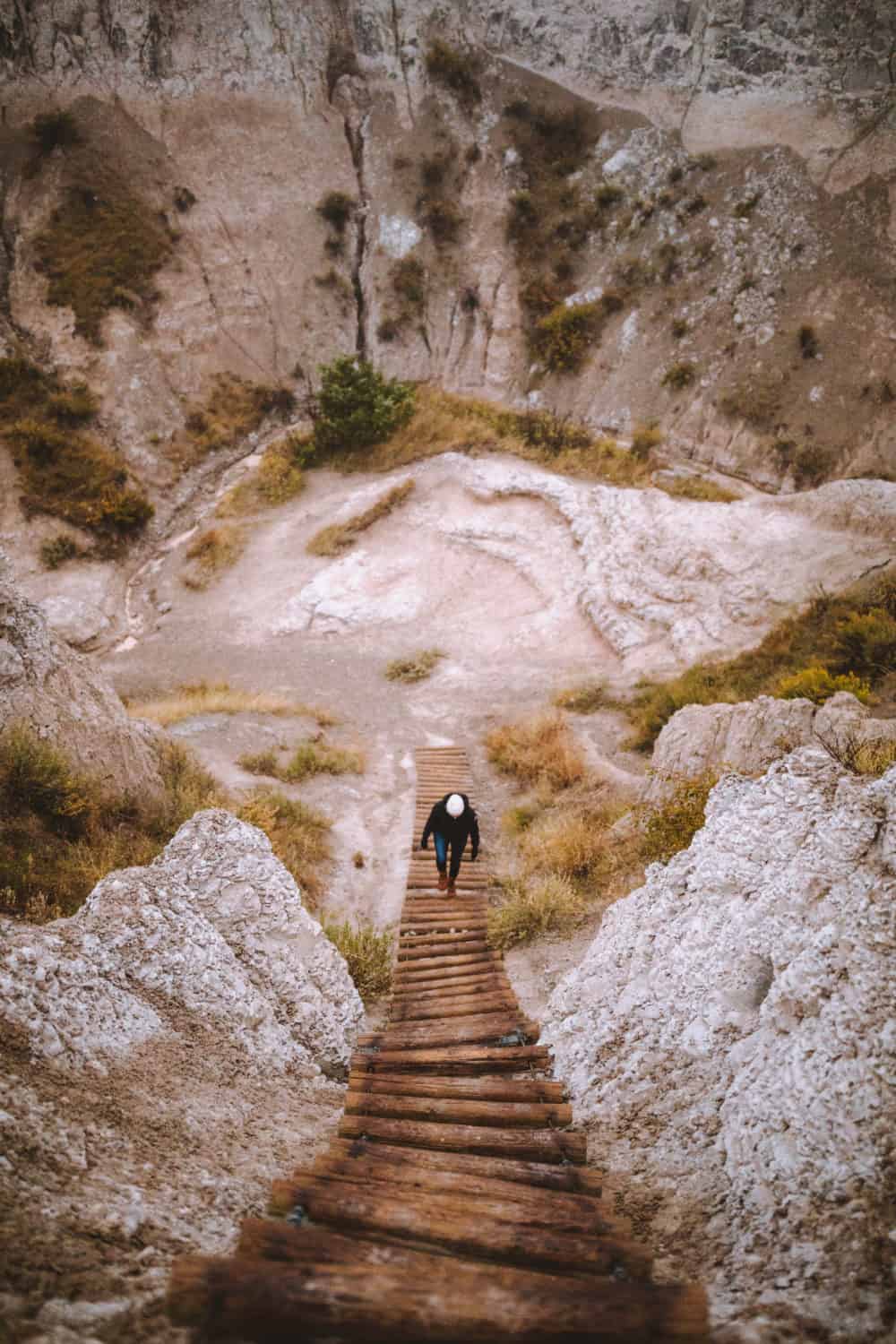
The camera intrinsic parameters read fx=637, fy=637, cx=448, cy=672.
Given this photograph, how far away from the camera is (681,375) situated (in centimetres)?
2467

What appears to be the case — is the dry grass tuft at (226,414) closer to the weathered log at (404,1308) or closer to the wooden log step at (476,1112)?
the wooden log step at (476,1112)

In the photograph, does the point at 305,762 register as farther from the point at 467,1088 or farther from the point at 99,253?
the point at 99,253

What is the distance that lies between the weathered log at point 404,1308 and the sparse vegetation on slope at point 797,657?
9.33 m

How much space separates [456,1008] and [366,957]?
4.12 ft

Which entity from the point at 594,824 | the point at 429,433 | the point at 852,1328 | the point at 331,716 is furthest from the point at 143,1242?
the point at 429,433

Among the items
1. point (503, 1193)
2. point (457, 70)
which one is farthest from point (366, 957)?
point (457, 70)

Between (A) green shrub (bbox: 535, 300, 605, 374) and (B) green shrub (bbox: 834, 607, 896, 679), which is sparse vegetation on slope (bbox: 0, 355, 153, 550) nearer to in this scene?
(A) green shrub (bbox: 535, 300, 605, 374)

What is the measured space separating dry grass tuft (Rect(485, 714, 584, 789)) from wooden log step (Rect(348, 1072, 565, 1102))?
20.2 ft

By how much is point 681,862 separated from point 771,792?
2.95 feet

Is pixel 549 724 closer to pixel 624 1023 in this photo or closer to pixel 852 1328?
pixel 624 1023

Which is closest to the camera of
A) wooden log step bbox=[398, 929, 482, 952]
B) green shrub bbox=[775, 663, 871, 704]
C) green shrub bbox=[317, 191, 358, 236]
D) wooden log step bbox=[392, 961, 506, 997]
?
wooden log step bbox=[392, 961, 506, 997]

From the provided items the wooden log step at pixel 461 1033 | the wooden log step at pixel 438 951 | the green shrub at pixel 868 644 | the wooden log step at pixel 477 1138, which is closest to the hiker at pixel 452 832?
the wooden log step at pixel 438 951

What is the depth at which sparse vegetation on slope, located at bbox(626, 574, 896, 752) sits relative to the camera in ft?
32.5

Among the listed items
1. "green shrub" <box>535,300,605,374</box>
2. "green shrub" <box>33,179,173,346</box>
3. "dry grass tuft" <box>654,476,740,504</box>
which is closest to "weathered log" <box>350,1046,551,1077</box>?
"dry grass tuft" <box>654,476,740,504</box>
